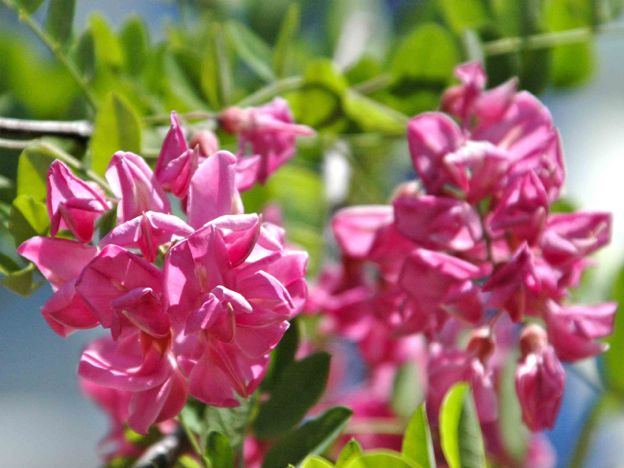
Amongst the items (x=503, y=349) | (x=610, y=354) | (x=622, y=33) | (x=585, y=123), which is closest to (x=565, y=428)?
(x=503, y=349)

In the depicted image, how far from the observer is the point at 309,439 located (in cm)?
67

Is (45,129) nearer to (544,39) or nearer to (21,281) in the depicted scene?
(21,281)

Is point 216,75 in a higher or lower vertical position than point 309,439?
higher

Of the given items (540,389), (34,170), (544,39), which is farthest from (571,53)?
(34,170)

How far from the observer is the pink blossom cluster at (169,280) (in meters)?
0.56

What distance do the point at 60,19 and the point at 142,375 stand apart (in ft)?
0.92

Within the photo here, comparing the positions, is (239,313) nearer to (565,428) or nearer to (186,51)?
(186,51)

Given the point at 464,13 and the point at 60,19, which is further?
the point at 464,13

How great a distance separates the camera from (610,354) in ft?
3.19

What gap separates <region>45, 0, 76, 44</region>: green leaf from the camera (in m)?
0.74

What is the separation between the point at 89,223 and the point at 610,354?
543 millimetres

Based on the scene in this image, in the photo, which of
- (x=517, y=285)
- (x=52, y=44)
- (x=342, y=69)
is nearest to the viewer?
(x=517, y=285)

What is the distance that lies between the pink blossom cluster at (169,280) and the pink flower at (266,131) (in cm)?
13

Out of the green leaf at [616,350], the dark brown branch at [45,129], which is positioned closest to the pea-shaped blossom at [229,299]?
the dark brown branch at [45,129]
